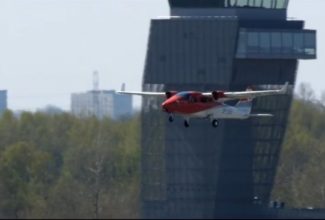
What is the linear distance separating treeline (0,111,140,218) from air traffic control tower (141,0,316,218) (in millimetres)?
3159

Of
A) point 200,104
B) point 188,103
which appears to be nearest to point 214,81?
point 200,104

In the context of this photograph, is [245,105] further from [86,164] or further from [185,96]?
[86,164]

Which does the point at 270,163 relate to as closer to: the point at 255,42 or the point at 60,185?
the point at 255,42

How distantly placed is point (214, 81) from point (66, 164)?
11703mm

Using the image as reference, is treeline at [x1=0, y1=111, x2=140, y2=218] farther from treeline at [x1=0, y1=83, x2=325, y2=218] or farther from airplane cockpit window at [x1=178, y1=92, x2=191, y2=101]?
airplane cockpit window at [x1=178, y1=92, x2=191, y2=101]

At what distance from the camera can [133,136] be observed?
190125mm

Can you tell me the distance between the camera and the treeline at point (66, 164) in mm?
149625

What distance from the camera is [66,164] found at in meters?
176

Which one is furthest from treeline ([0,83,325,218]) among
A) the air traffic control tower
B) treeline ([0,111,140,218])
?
the air traffic control tower

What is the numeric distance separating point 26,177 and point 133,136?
69.0 feet

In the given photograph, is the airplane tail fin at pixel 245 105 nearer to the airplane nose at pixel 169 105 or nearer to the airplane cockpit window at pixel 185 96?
the airplane cockpit window at pixel 185 96

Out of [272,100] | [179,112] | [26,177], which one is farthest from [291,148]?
[179,112]

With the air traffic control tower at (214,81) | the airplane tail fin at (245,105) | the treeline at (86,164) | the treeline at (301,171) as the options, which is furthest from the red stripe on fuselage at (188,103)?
the treeline at (301,171)

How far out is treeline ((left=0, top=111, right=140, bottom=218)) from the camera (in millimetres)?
149625
